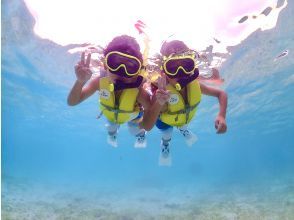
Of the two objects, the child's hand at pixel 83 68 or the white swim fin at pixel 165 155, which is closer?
the child's hand at pixel 83 68

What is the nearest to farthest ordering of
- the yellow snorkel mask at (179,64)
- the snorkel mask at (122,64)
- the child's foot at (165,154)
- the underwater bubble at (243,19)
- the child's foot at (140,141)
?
the snorkel mask at (122,64)
the yellow snorkel mask at (179,64)
the child's foot at (165,154)
the child's foot at (140,141)
the underwater bubble at (243,19)

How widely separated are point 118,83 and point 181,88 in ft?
4.29

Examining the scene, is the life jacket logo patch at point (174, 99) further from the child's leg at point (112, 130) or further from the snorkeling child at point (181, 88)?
the child's leg at point (112, 130)

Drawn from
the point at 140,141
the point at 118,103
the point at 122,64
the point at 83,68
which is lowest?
the point at 122,64

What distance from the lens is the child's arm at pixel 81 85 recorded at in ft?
18.5

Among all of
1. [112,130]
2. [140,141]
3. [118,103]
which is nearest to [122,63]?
[118,103]

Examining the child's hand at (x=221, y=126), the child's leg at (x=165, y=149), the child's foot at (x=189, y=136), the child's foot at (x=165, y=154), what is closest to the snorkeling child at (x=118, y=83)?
the child's leg at (x=165, y=149)

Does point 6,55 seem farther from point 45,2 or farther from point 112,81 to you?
point 112,81

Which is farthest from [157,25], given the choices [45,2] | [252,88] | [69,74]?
[252,88]

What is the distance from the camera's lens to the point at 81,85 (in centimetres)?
617

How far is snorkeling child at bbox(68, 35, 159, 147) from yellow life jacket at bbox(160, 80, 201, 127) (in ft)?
2.05

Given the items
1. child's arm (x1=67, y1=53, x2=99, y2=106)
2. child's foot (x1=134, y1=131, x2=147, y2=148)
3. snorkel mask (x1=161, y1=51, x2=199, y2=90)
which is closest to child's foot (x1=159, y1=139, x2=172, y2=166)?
child's foot (x1=134, y1=131, x2=147, y2=148)

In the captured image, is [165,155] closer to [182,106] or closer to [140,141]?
[140,141]

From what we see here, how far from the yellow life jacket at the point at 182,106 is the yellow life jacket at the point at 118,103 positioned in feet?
2.57
